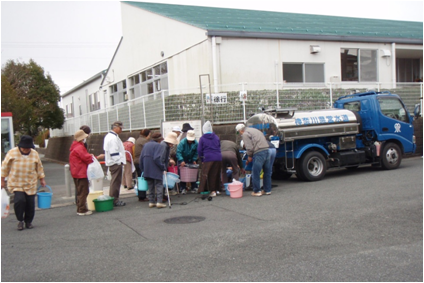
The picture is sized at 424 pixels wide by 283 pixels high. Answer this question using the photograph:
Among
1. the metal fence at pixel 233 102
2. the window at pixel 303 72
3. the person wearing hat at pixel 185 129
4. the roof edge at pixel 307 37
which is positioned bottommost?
the person wearing hat at pixel 185 129

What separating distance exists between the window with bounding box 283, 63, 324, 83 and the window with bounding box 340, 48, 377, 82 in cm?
146

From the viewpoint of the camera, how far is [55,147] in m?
35.9

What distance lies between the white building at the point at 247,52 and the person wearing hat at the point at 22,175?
7.90 m

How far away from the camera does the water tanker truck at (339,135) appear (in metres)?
12.2

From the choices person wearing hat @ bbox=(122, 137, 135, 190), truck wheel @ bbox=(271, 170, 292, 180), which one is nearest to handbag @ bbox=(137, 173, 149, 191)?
person wearing hat @ bbox=(122, 137, 135, 190)

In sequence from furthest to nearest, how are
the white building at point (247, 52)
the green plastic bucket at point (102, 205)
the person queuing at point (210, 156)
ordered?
1. the white building at point (247, 52)
2. the person queuing at point (210, 156)
3. the green plastic bucket at point (102, 205)

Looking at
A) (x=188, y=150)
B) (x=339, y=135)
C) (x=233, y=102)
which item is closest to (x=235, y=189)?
(x=188, y=150)

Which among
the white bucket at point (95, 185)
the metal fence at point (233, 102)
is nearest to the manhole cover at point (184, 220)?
the white bucket at point (95, 185)

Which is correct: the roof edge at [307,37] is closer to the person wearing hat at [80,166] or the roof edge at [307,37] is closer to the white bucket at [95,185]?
the white bucket at [95,185]

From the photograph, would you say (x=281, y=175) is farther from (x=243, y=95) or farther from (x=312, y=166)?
(x=243, y=95)

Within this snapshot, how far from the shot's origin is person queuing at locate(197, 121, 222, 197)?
10703mm

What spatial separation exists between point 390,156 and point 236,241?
9442mm

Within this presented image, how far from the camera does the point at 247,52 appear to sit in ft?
58.0

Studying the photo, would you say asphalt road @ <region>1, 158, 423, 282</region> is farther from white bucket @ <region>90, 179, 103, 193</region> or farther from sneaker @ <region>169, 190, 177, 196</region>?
sneaker @ <region>169, 190, 177, 196</region>
